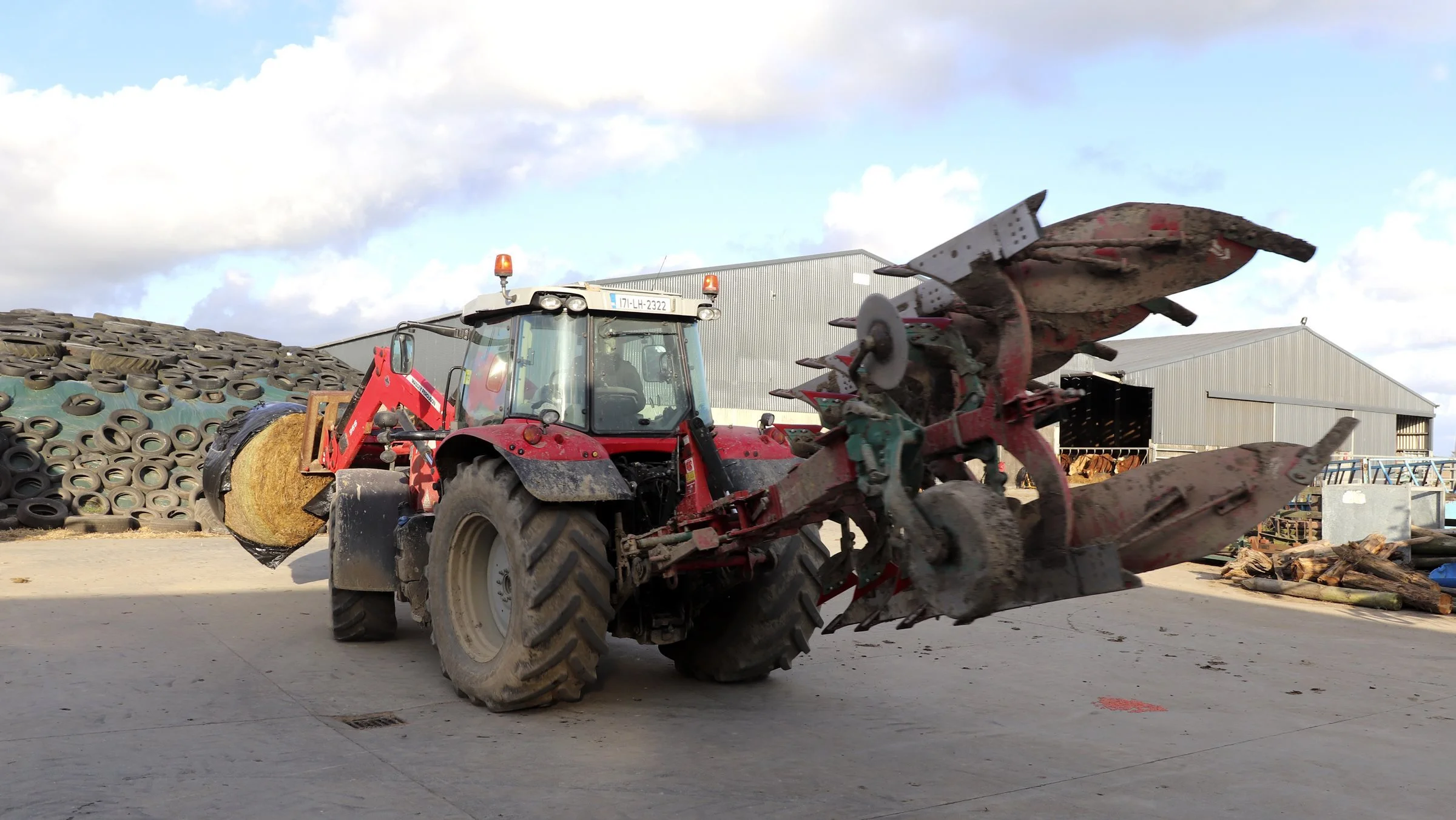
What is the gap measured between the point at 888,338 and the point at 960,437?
0.50 meters

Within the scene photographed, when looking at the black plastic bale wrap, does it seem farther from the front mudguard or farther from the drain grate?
the drain grate

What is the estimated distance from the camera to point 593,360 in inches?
272

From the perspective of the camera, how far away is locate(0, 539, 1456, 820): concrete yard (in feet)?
15.8

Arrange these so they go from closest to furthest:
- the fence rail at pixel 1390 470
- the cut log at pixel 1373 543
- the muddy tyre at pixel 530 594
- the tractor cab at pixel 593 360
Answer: the muddy tyre at pixel 530 594
the tractor cab at pixel 593 360
the cut log at pixel 1373 543
the fence rail at pixel 1390 470

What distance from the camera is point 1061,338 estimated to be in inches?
178

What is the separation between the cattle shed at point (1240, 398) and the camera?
28547mm

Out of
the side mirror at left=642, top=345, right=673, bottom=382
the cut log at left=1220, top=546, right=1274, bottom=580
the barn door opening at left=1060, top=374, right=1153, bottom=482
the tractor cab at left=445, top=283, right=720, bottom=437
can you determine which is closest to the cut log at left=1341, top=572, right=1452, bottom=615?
the cut log at left=1220, top=546, right=1274, bottom=580

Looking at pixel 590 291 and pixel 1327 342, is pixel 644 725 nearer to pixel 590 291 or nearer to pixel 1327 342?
pixel 590 291

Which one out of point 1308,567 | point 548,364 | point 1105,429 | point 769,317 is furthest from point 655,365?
point 1105,429

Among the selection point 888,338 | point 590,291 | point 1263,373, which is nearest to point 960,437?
point 888,338

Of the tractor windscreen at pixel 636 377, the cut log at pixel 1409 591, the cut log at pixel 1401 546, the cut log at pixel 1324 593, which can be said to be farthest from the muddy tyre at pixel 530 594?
the cut log at pixel 1401 546

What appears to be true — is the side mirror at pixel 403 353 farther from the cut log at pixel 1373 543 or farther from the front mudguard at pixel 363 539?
the cut log at pixel 1373 543

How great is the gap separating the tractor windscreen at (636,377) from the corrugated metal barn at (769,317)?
1644cm

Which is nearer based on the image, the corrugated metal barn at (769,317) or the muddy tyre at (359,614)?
the muddy tyre at (359,614)
